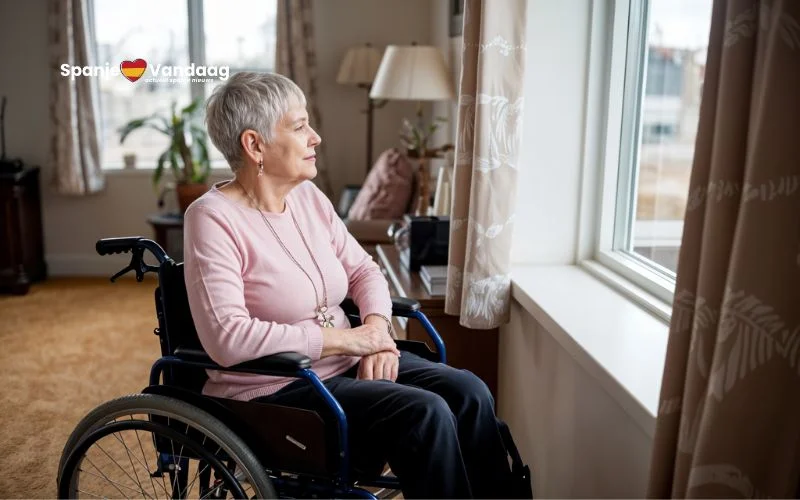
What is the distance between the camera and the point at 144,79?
5.00 metres

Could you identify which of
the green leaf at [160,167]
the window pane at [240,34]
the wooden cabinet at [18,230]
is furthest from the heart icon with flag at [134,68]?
the wooden cabinet at [18,230]

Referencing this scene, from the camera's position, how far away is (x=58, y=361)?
346 cm

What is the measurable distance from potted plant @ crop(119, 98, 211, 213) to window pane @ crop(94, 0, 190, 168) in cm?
20

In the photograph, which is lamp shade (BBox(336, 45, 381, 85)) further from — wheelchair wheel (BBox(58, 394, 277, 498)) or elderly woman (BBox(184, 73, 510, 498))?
wheelchair wheel (BBox(58, 394, 277, 498))

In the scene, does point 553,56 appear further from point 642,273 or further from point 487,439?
point 487,439

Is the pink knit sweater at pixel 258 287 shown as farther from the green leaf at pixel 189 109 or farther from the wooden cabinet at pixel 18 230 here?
the wooden cabinet at pixel 18 230

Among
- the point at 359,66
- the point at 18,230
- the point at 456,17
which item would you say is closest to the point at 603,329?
the point at 456,17

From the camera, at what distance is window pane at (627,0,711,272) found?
213 centimetres

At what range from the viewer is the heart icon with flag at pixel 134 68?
497 cm

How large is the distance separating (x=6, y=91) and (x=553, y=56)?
391cm

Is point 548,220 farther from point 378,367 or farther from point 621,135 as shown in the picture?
point 378,367

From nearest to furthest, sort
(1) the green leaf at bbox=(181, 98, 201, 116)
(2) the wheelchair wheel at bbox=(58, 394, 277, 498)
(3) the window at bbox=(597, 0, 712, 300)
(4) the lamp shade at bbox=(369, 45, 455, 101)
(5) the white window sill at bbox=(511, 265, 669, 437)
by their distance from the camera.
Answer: (5) the white window sill at bbox=(511, 265, 669, 437) → (2) the wheelchair wheel at bbox=(58, 394, 277, 498) → (3) the window at bbox=(597, 0, 712, 300) → (4) the lamp shade at bbox=(369, 45, 455, 101) → (1) the green leaf at bbox=(181, 98, 201, 116)

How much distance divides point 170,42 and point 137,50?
210 millimetres

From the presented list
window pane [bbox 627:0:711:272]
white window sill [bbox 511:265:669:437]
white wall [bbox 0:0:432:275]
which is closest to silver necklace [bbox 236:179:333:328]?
white window sill [bbox 511:265:669:437]
